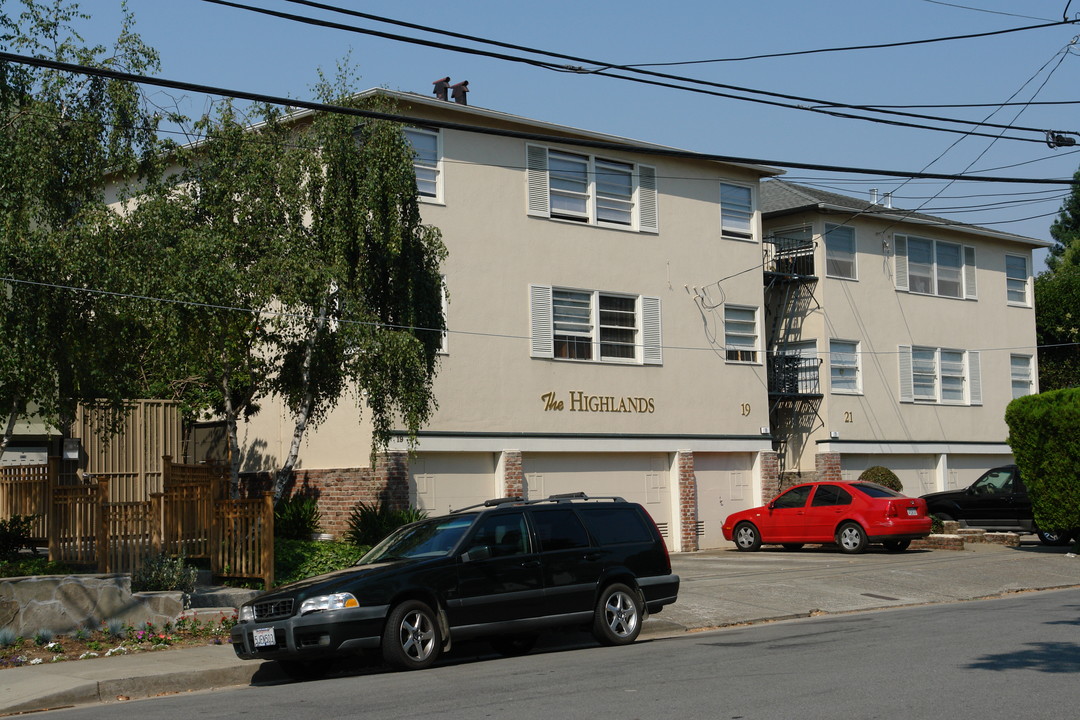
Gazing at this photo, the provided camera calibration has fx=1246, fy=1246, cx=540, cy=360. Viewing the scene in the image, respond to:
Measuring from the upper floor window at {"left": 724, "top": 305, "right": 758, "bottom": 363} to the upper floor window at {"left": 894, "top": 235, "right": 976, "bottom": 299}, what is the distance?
648 cm

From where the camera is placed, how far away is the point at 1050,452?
2484cm

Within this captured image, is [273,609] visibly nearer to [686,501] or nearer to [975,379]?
[686,501]

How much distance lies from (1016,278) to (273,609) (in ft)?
105

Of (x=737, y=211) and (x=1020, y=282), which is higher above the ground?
(x=737, y=211)

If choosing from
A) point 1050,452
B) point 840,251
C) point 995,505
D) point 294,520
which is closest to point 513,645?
point 294,520

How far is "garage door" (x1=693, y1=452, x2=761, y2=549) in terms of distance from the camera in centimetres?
2912

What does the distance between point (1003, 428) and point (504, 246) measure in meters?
19.4

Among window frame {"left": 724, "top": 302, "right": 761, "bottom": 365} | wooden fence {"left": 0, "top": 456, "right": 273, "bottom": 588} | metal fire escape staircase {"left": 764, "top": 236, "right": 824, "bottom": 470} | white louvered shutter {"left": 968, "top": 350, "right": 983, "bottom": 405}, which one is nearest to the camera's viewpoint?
wooden fence {"left": 0, "top": 456, "right": 273, "bottom": 588}

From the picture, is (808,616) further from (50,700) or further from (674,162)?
(674,162)

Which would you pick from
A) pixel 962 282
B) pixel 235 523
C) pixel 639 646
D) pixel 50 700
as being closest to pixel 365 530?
pixel 235 523

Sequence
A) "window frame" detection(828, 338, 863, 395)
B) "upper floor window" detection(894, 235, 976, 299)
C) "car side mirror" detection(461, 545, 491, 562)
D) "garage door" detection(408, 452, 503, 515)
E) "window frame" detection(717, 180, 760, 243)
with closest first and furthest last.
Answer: "car side mirror" detection(461, 545, 491, 562) → "garage door" detection(408, 452, 503, 515) → "window frame" detection(717, 180, 760, 243) → "window frame" detection(828, 338, 863, 395) → "upper floor window" detection(894, 235, 976, 299)

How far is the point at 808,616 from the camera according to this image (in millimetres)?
17312

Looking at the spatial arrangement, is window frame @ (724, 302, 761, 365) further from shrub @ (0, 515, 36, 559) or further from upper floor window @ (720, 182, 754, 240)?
shrub @ (0, 515, 36, 559)

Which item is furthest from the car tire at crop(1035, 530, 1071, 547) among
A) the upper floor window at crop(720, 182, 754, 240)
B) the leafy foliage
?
the upper floor window at crop(720, 182, 754, 240)
